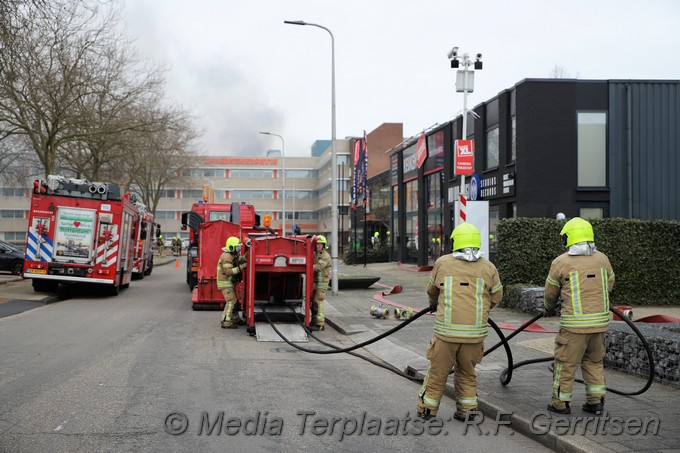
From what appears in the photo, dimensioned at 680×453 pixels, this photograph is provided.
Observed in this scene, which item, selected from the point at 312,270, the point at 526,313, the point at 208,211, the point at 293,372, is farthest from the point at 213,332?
the point at 208,211

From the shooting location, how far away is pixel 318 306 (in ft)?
41.9

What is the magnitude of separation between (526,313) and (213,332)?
6840 millimetres

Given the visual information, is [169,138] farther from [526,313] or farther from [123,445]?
[123,445]

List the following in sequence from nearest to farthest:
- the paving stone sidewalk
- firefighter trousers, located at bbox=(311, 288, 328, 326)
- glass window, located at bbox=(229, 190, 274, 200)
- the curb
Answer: the curb, the paving stone sidewalk, firefighter trousers, located at bbox=(311, 288, 328, 326), glass window, located at bbox=(229, 190, 274, 200)

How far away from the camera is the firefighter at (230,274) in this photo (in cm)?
1271

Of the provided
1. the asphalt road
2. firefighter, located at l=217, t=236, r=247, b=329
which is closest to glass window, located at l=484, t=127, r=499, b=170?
firefighter, located at l=217, t=236, r=247, b=329

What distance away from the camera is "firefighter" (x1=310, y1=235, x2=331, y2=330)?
12641mm

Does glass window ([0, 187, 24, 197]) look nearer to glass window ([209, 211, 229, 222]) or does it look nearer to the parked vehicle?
the parked vehicle

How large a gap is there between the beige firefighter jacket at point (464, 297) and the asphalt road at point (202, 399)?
37.4 inches

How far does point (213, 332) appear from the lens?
41.0 feet

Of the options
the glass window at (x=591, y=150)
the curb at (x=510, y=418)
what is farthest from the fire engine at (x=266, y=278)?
the glass window at (x=591, y=150)

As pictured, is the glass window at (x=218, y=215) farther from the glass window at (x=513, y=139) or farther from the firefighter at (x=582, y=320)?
the firefighter at (x=582, y=320)

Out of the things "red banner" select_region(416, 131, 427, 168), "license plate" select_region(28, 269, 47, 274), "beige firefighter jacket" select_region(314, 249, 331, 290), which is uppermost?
"red banner" select_region(416, 131, 427, 168)

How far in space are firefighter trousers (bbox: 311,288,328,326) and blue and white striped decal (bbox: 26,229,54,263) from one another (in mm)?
9027
